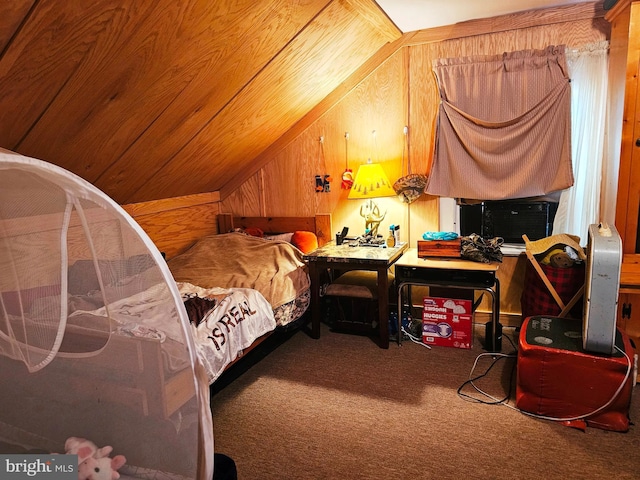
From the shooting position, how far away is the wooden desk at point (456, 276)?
2859mm

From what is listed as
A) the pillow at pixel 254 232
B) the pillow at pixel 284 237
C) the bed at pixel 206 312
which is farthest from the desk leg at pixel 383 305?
the pillow at pixel 254 232

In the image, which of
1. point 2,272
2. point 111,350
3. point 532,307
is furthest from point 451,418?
point 2,272

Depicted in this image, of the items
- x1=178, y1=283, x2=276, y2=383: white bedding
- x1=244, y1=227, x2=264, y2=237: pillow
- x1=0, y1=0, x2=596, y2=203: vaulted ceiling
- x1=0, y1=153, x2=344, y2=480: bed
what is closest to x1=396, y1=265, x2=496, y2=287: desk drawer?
x1=178, y1=283, x2=276, y2=383: white bedding

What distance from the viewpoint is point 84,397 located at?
5.02 feet

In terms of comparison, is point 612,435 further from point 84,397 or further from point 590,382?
point 84,397

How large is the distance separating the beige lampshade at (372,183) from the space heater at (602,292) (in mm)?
1529

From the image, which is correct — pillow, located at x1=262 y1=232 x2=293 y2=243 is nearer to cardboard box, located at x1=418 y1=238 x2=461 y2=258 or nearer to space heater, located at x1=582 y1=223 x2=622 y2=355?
cardboard box, located at x1=418 y1=238 x2=461 y2=258

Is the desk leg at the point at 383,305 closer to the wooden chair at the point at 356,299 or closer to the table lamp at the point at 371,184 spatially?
the wooden chair at the point at 356,299

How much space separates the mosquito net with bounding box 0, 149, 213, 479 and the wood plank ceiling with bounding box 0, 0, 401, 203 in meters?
0.72

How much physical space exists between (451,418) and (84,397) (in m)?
1.66

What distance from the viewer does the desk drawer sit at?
2.88 m

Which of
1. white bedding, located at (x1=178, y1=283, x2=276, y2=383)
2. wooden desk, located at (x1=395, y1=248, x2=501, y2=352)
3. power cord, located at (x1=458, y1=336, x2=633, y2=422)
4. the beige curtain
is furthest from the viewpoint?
the beige curtain

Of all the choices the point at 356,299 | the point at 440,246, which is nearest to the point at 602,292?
the point at 440,246

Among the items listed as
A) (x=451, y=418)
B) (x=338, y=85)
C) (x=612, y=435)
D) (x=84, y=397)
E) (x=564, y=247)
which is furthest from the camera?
(x=338, y=85)
